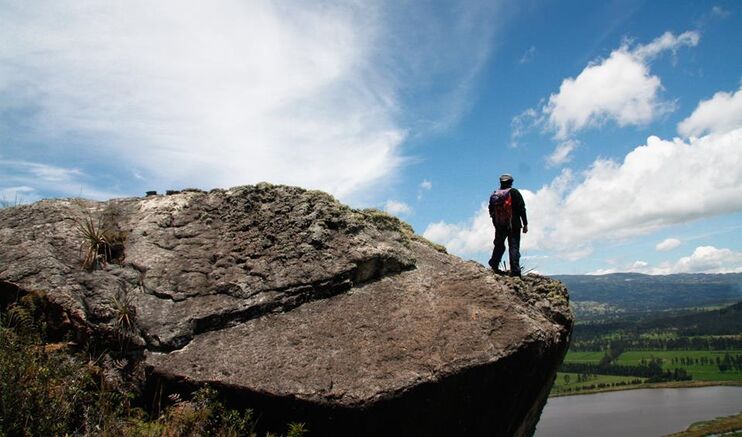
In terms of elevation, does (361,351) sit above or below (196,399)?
above

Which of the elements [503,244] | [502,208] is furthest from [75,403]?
[502,208]

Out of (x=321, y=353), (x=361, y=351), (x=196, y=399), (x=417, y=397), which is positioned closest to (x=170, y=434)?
(x=196, y=399)

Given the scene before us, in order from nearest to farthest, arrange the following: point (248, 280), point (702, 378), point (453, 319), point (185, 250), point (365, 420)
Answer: point (365, 420) < point (453, 319) < point (248, 280) < point (185, 250) < point (702, 378)

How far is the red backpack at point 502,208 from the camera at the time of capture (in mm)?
10438

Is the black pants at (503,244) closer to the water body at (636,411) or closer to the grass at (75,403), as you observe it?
the grass at (75,403)

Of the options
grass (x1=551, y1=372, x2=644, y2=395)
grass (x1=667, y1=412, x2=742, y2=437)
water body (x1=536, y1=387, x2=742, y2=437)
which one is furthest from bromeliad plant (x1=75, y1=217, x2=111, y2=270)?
grass (x1=551, y1=372, x2=644, y2=395)

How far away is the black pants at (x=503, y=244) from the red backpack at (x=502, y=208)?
0.15 metres

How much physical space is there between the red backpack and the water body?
10635 centimetres

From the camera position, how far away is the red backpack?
1044 centimetres

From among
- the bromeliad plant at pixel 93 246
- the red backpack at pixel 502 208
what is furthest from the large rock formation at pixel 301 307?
the red backpack at pixel 502 208

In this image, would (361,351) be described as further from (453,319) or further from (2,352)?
(2,352)

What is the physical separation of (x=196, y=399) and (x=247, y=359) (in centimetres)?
89

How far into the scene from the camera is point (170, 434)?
6.17 meters

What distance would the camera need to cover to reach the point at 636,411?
410ft
